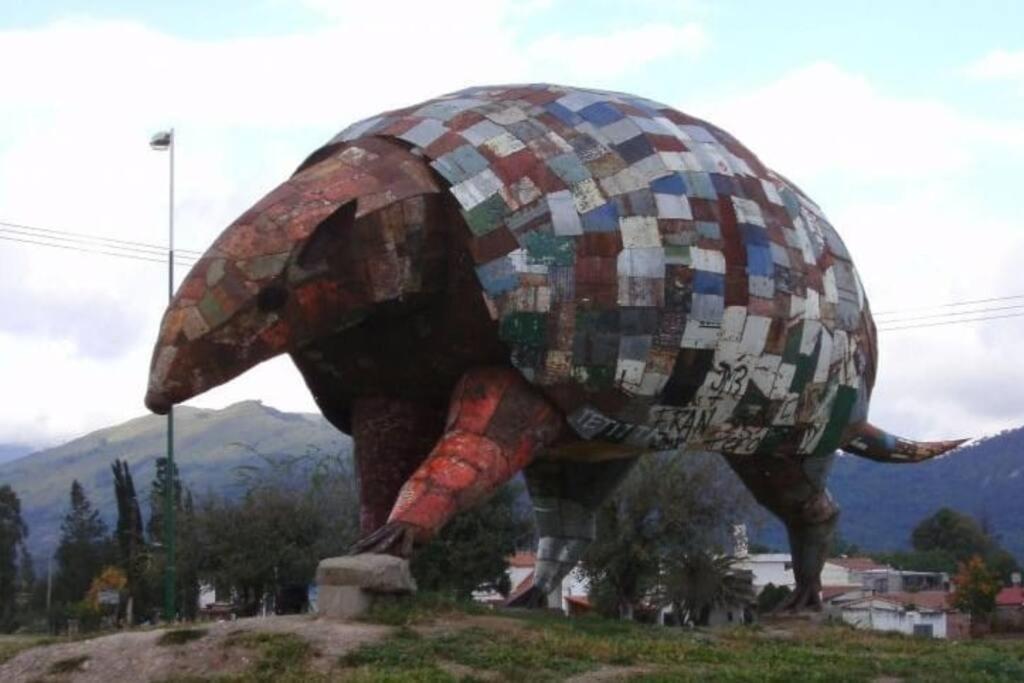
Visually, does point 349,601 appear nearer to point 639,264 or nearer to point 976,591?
point 639,264

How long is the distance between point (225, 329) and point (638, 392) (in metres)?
3.84

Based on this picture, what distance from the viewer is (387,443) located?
16.4m

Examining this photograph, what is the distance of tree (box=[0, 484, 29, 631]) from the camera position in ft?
241

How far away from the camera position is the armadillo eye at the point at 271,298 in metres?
14.2

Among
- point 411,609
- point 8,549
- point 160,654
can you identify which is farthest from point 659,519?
point 8,549

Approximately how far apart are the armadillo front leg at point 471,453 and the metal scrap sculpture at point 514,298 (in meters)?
0.02

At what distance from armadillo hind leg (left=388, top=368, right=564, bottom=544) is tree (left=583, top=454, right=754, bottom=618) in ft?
71.2

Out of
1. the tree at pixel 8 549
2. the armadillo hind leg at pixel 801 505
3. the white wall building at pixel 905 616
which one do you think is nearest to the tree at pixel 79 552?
the tree at pixel 8 549

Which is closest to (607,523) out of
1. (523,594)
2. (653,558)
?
(653,558)

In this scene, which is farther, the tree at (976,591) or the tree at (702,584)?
the tree at (976,591)

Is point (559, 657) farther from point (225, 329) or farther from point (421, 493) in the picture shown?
point (225, 329)

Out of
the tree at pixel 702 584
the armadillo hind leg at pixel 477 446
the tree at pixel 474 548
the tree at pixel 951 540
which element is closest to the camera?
the armadillo hind leg at pixel 477 446

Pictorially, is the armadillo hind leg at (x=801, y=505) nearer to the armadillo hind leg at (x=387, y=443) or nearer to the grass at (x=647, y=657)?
the grass at (x=647, y=657)

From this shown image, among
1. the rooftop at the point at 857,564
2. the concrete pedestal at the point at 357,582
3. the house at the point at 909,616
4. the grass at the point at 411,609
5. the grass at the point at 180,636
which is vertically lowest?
the house at the point at 909,616
